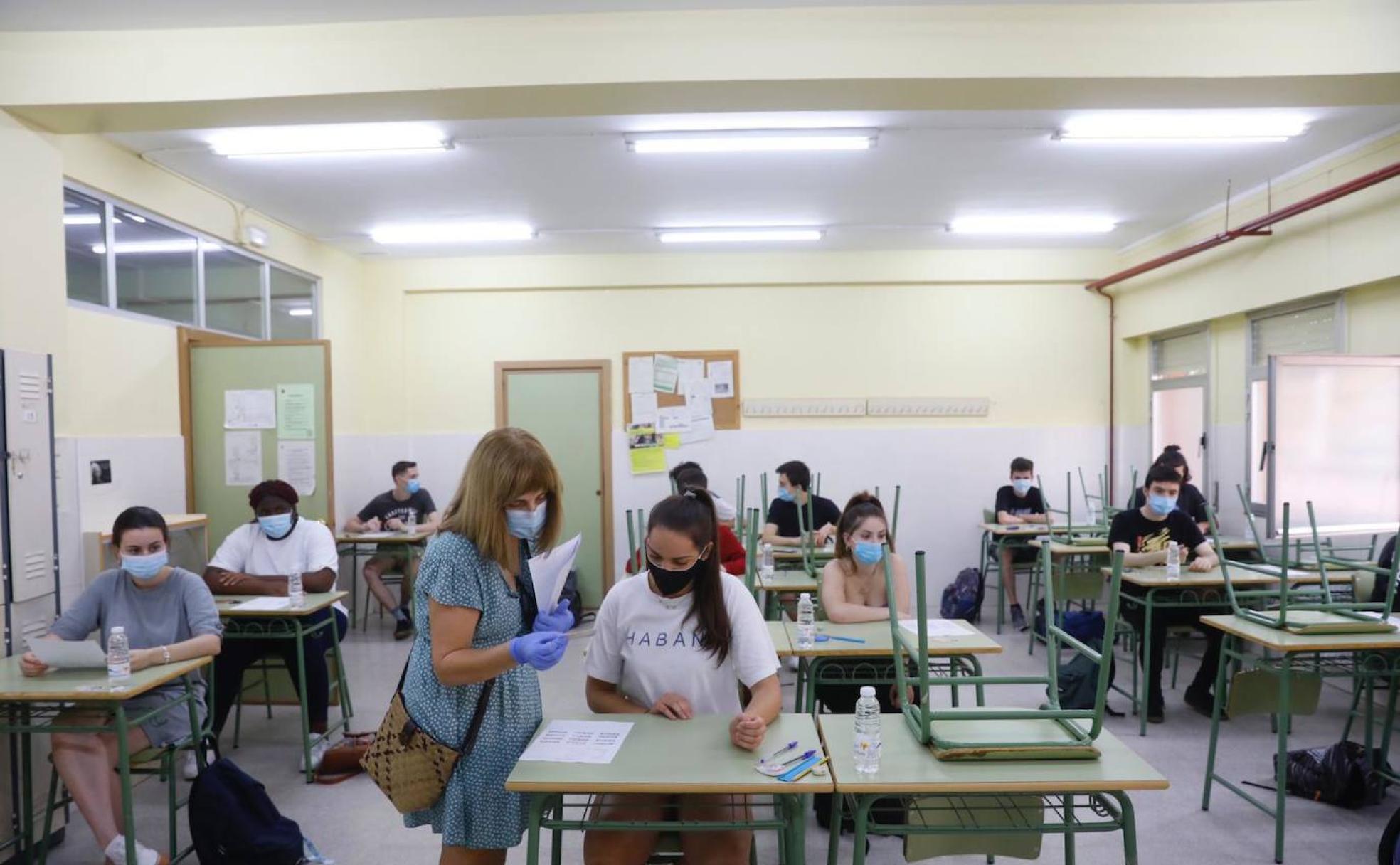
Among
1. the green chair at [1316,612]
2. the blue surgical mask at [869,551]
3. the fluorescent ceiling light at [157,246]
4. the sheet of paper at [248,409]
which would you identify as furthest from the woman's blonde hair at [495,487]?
the sheet of paper at [248,409]

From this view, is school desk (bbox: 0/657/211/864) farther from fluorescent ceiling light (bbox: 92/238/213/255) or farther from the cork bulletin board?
the cork bulletin board

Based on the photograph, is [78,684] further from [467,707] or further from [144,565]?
[467,707]

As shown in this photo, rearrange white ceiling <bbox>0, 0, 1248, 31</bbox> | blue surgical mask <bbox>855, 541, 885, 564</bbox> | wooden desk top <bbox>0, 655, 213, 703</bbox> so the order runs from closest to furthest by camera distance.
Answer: wooden desk top <bbox>0, 655, 213, 703</bbox> → white ceiling <bbox>0, 0, 1248, 31</bbox> → blue surgical mask <bbox>855, 541, 885, 564</bbox>

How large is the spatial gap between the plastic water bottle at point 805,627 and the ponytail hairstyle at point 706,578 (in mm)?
861

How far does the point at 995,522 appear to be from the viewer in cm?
671

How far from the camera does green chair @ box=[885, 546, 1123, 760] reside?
5.83 feet

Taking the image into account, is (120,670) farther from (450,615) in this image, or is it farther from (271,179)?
(271,179)

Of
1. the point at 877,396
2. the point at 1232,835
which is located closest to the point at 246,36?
the point at 1232,835

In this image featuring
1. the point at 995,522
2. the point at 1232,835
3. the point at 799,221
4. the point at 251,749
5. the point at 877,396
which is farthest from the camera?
the point at 877,396

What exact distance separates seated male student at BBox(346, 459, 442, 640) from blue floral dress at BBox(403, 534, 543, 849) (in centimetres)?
456

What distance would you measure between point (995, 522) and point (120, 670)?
601cm

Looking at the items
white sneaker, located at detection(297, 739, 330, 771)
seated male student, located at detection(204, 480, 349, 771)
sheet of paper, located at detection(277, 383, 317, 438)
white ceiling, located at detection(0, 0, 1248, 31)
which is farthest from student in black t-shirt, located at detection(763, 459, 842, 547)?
white ceiling, located at detection(0, 0, 1248, 31)

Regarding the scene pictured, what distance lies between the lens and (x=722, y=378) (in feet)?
23.7

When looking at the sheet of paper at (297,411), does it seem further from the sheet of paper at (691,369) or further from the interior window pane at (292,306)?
the sheet of paper at (691,369)
